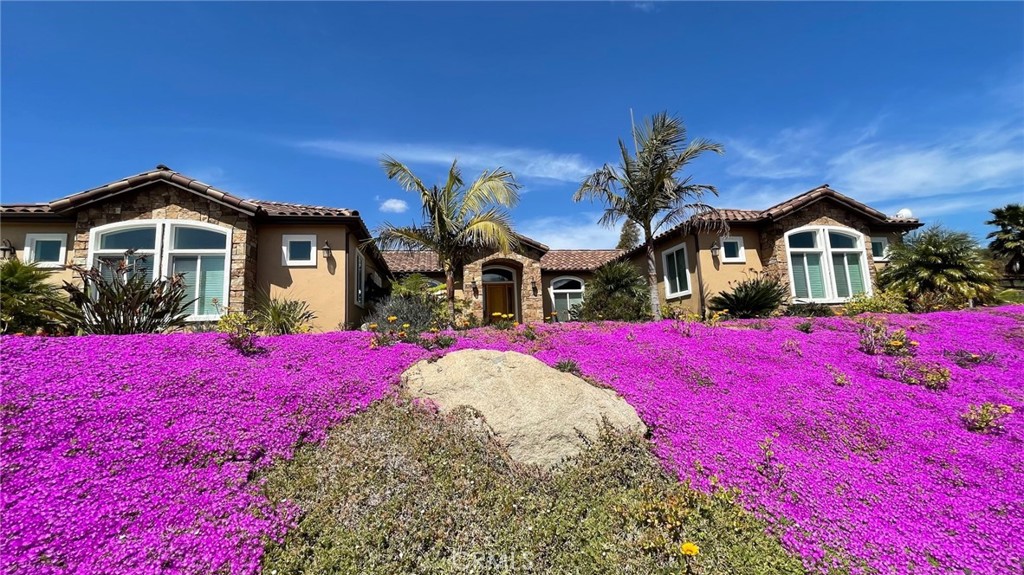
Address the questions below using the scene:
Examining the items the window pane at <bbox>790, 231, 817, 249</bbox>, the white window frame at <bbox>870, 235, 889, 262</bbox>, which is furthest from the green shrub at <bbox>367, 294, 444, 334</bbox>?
the white window frame at <bbox>870, 235, 889, 262</bbox>

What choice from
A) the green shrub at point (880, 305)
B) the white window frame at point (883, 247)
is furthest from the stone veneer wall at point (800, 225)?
the green shrub at point (880, 305)

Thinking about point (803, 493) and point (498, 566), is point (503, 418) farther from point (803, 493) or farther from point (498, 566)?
point (803, 493)

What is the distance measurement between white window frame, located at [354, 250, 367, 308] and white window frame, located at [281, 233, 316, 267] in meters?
1.64

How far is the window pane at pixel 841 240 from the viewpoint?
612 inches

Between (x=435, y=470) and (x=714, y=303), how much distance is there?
11.8 metres

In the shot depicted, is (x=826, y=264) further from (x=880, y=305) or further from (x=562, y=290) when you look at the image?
(x=562, y=290)

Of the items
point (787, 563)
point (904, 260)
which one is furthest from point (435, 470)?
point (904, 260)

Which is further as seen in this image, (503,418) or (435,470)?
(503,418)

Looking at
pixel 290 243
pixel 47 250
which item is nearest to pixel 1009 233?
pixel 290 243

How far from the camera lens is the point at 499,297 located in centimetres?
1909

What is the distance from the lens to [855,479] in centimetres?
395

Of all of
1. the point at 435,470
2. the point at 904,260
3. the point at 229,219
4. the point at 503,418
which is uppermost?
the point at 229,219

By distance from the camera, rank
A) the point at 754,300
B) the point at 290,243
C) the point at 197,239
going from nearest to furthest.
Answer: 1. the point at 197,239
2. the point at 754,300
3. the point at 290,243

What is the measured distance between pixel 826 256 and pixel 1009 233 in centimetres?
1497
